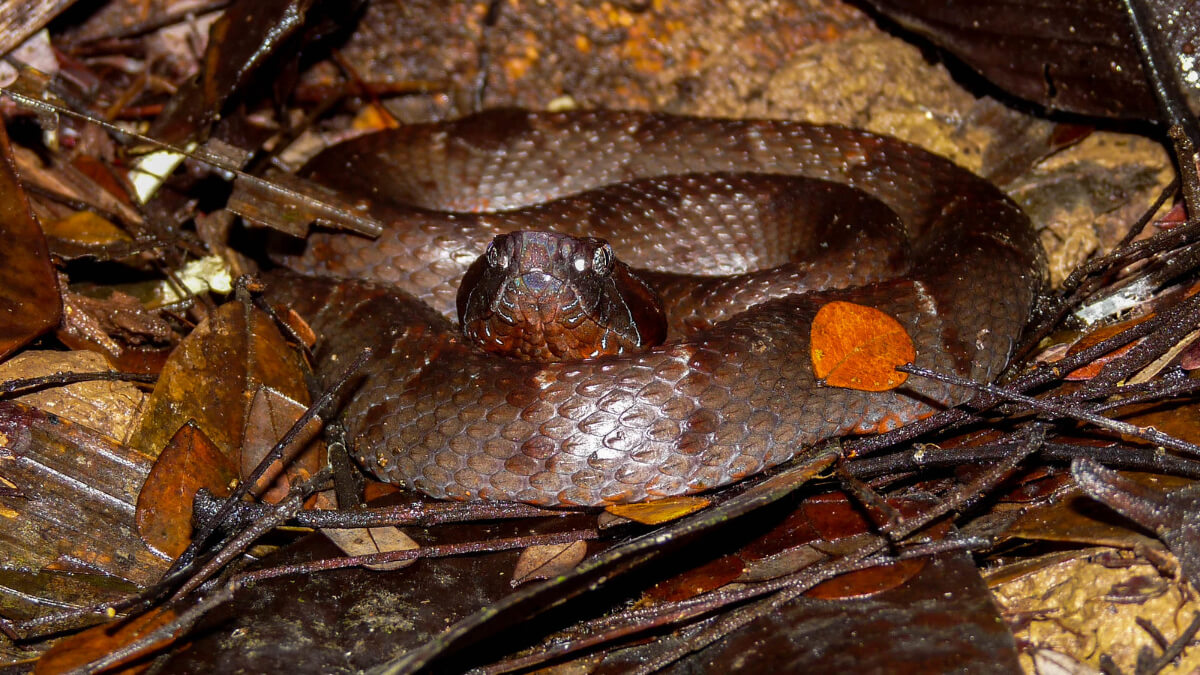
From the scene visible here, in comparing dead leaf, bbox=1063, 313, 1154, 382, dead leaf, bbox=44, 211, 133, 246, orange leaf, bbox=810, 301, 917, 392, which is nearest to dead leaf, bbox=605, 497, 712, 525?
orange leaf, bbox=810, 301, 917, 392

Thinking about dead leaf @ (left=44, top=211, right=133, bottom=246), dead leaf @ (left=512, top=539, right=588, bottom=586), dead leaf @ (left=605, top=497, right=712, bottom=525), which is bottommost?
dead leaf @ (left=512, top=539, right=588, bottom=586)

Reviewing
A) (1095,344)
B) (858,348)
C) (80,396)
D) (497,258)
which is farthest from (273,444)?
(1095,344)

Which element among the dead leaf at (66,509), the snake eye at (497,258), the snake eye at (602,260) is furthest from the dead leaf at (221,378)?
the snake eye at (602,260)

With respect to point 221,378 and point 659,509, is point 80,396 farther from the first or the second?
point 659,509

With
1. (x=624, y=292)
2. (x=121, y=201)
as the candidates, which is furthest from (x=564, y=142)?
(x=121, y=201)

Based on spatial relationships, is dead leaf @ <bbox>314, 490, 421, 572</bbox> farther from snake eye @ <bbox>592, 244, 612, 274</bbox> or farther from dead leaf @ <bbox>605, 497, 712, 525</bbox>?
snake eye @ <bbox>592, 244, 612, 274</bbox>
